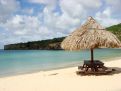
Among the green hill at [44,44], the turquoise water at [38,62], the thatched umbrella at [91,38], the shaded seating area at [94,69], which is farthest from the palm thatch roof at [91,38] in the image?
the green hill at [44,44]

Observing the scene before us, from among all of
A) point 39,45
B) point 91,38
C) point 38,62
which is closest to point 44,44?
point 39,45

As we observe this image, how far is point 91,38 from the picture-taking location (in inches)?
518

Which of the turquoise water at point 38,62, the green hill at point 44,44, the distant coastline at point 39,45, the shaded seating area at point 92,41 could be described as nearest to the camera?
the shaded seating area at point 92,41

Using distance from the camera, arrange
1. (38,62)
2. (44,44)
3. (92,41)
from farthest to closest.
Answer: (44,44), (38,62), (92,41)

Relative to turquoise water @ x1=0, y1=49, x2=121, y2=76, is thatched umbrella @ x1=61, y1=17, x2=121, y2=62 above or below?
above

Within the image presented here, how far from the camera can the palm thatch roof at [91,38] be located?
43.0 ft

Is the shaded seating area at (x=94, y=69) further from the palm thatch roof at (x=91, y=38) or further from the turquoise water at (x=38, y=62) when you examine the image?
the turquoise water at (x=38, y=62)

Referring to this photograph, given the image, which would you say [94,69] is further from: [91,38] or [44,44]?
[44,44]

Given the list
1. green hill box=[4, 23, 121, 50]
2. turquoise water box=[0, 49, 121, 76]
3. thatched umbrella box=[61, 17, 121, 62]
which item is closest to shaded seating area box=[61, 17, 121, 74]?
thatched umbrella box=[61, 17, 121, 62]

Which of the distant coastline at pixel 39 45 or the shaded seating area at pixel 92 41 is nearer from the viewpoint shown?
the shaded seating area at pixel 92 41

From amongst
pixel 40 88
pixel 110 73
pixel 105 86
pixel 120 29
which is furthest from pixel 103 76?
pixel 120 29

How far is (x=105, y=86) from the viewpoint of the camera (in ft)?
32.8

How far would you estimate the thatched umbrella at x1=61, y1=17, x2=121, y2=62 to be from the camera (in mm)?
13117

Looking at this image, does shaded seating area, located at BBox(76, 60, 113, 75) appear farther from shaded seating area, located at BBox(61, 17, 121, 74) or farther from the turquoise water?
the turquoise water
